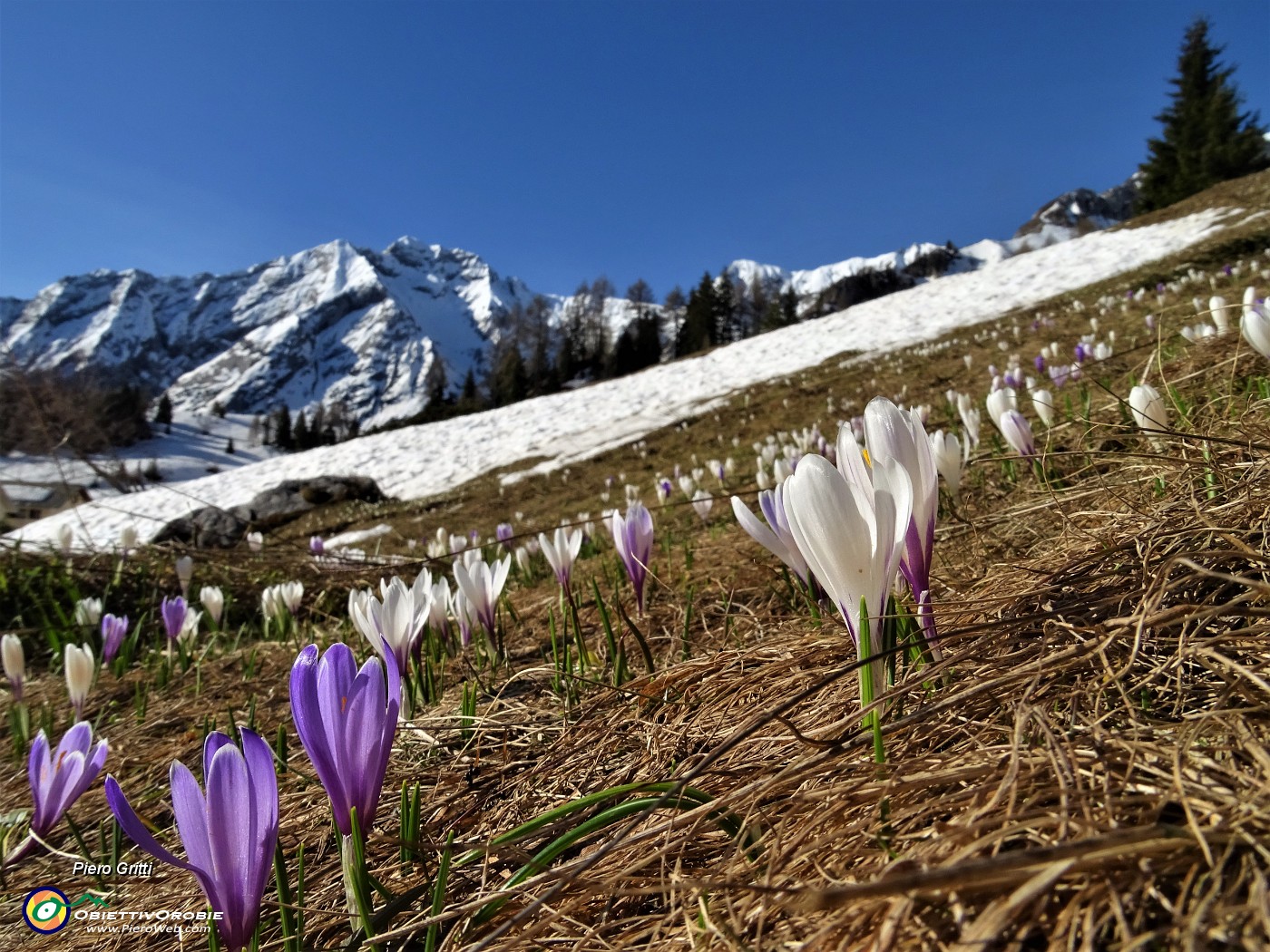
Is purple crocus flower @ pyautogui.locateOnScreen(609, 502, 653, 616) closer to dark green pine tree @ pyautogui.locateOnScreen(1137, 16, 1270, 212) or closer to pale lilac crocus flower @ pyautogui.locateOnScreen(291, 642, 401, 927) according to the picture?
pale lilac crocus flower @ pyautogui.locateOnScreen(291, 642, 401, 927)

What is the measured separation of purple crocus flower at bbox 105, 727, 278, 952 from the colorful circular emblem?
0.66 m

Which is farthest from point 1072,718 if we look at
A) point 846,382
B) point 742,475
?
point 846,382

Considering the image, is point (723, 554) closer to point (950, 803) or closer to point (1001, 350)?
point (950, 803)

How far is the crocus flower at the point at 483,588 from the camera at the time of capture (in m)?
1.83

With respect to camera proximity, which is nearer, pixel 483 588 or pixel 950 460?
pixel 950 460

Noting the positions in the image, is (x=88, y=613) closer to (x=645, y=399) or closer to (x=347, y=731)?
(x=347, y=731)

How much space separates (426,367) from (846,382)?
6312 inches

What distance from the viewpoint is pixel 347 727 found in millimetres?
792

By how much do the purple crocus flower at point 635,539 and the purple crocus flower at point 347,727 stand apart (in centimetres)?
112

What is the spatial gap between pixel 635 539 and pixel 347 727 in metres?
1.21

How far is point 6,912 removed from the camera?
120 cm

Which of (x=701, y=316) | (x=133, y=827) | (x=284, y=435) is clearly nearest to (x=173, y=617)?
(x=133, y=827)

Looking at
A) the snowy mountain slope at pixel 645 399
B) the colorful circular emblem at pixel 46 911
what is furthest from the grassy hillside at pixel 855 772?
the snowy mountain slope at pixel 645 399

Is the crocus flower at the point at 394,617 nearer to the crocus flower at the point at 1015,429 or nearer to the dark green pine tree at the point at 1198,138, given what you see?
the crocus flower at the point at 1015,429
